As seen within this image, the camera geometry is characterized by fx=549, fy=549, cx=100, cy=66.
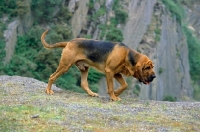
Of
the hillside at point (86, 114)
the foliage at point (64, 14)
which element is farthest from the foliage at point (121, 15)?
the hillside at point (86, 114)

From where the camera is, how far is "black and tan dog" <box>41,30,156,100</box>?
16.0 meters

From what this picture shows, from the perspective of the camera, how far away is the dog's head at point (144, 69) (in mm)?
15969

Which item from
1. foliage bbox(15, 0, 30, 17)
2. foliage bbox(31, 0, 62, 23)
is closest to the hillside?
foliage bbox(15, 0, 30, 17)

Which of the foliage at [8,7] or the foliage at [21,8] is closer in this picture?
the foliage at [21,8]

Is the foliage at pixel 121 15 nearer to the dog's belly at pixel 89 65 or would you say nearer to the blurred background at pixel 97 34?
the blurred background at pixel 97 34

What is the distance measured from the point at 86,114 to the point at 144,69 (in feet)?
10.9

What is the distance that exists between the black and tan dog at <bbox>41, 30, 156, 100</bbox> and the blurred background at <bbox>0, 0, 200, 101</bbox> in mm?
19250

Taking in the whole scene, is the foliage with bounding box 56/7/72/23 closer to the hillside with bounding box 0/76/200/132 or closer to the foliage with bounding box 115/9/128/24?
the foliage with bounding box 115/9/128/24

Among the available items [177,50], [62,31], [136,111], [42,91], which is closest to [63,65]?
[42,91]

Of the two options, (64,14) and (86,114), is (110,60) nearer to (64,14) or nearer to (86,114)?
(86,114)

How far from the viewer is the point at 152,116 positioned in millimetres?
13766

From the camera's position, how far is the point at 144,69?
1606 centimetres

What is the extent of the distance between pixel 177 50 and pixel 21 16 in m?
30.0

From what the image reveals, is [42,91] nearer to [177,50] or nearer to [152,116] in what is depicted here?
[152,116]
